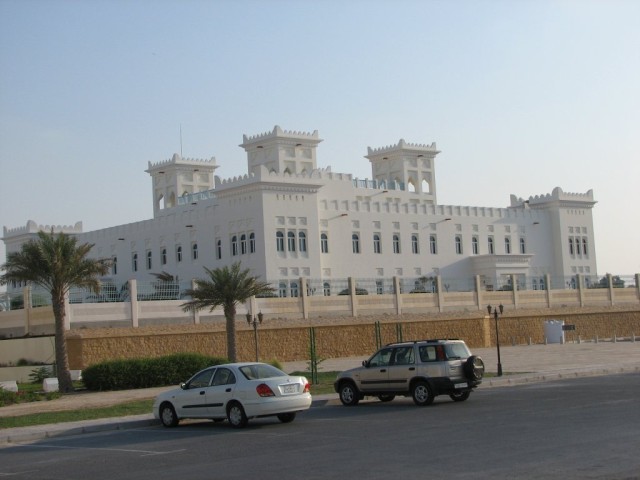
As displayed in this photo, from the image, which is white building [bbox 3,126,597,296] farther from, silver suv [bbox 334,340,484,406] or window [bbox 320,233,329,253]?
silver suv [bbox 334,340,484,406]

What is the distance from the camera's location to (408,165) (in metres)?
75.9

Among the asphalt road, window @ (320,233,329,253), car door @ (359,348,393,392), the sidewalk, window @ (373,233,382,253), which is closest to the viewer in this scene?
the asphalt road

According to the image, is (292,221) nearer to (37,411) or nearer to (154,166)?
(154,166)

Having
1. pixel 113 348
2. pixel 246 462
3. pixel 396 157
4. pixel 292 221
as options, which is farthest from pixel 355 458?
pixel 396 157

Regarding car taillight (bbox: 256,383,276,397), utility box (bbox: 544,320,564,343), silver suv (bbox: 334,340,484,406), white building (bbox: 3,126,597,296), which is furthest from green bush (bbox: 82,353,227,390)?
utility box (bbox: 544,320,564,343)

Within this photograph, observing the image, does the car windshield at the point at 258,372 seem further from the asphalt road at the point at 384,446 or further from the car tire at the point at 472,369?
the car tire at the point at 472,369

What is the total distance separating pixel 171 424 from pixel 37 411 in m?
6.37

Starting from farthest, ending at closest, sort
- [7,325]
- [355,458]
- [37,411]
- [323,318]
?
[323,318], [7,325], [37,411], [355,458]

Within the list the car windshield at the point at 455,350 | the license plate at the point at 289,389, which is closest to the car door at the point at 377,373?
the car windshield at the point at 455,350

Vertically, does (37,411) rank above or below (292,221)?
below

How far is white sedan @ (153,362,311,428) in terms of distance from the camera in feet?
59.6

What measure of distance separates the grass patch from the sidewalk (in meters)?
0.81

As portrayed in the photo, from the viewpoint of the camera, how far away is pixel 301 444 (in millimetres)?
15180

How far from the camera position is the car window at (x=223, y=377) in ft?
61.3
